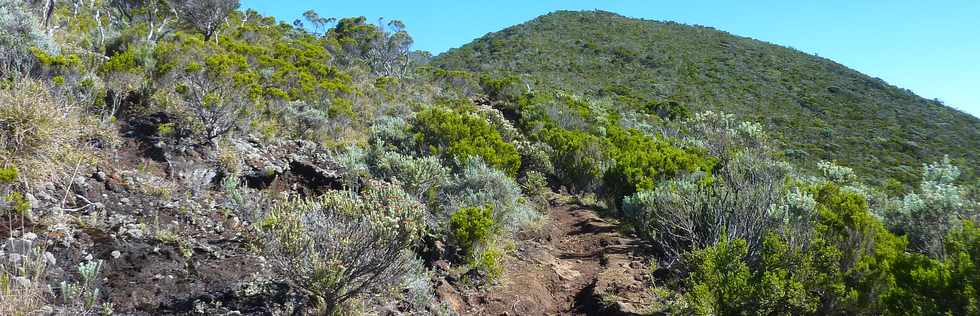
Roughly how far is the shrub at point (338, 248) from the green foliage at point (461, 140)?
3.77m

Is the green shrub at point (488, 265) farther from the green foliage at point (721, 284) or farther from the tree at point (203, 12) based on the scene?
the tree at point (203, 12)

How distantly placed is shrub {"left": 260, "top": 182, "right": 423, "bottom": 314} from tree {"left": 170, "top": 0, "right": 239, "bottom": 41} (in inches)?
517

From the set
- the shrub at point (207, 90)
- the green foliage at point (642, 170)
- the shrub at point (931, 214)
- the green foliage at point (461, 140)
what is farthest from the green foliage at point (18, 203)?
the shrub at point (931, 214)

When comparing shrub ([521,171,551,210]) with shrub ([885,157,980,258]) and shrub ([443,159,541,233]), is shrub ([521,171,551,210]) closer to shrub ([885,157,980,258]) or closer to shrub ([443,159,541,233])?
shrub ([443,159,541,233])

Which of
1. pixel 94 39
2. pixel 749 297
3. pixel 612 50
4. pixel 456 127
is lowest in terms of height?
pixel 749 297

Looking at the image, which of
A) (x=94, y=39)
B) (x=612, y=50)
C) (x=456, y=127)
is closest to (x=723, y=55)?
(x=612, y=50)

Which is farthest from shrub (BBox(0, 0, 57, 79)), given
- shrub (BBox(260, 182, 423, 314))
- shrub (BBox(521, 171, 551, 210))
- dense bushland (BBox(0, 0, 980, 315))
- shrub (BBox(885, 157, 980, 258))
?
shrub (BBox(885, 157, 980, 258))

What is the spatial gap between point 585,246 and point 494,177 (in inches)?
62.1

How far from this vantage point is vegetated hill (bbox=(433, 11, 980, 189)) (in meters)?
25.5

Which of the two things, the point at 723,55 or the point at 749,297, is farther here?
the point at 723,55

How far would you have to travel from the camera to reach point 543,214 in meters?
7.95

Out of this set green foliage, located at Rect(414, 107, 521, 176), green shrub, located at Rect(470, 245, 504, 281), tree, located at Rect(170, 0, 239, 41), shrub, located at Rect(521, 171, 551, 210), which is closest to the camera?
green shrub, located at Rect(470, 245, 504, 281)

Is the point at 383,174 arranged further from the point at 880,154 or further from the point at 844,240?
the point at 880,154

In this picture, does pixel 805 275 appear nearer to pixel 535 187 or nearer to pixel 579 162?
pixel 535 187
